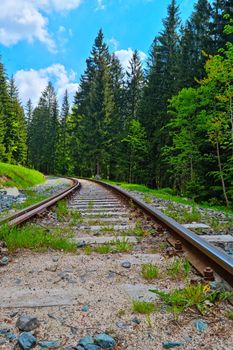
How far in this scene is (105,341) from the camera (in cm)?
156

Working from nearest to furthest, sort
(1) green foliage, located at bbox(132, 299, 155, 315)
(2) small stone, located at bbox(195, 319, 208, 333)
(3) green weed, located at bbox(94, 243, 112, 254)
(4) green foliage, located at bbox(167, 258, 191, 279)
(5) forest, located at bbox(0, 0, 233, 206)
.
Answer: (2) small stone, located at bbox(195, 319, 208, 333) → (1) green foliage, located at bbox(132, 299, 155, 315) → (4) green foliage, located at bbox(167, 258, 191, 279) → (3) green weed, located at bbox(94, 243, 112, 254) → (5) forest, located at bbox(0, 0, 233, 206)

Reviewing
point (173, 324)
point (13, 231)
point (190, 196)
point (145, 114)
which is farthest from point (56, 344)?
point (145, 114)

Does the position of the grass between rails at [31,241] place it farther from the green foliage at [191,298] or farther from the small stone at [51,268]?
the green foliage at [191,298]

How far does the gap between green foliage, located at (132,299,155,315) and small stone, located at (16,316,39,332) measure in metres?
0.59

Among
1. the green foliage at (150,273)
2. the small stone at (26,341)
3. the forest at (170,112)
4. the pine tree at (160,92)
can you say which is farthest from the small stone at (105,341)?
the pine tree at (160,92)

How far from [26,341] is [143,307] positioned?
708 mm

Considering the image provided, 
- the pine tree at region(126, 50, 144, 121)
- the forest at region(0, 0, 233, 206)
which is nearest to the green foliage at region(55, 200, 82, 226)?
the forest at region(0, 0, 233, 206)

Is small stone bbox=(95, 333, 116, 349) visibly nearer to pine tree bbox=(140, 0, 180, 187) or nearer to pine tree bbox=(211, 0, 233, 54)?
pine tree bbox=(211, 0, 233, 54)

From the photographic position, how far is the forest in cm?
1526

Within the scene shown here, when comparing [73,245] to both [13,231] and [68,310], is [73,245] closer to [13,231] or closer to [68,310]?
[13,231]

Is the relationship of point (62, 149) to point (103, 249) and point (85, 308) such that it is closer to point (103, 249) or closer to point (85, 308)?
point (103, 249)

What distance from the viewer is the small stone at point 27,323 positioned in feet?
5.59

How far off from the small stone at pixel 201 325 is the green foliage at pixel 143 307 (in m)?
0.28

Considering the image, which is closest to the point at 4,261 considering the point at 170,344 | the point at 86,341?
the point at 86,341
